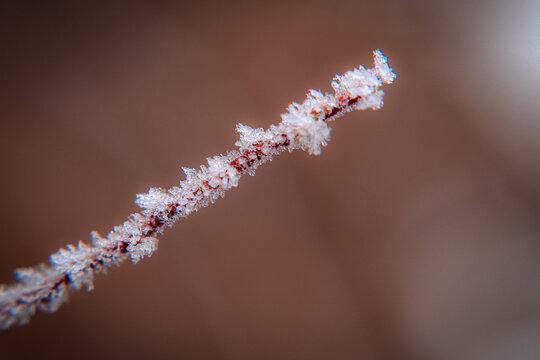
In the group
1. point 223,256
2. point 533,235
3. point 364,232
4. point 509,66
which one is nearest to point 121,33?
point 223,256

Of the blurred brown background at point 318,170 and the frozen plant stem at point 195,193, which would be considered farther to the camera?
the blurred brown background at point 318,170

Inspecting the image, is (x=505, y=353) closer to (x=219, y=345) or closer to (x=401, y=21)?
(x=219, y=345)

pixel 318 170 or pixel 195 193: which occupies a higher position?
pixel 318 170

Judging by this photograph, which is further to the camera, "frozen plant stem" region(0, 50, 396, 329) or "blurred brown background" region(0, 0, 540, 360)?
"blurred brown background" region(0, 0, 540, 360)

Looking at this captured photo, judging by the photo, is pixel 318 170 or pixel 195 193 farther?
pixel 318 170
